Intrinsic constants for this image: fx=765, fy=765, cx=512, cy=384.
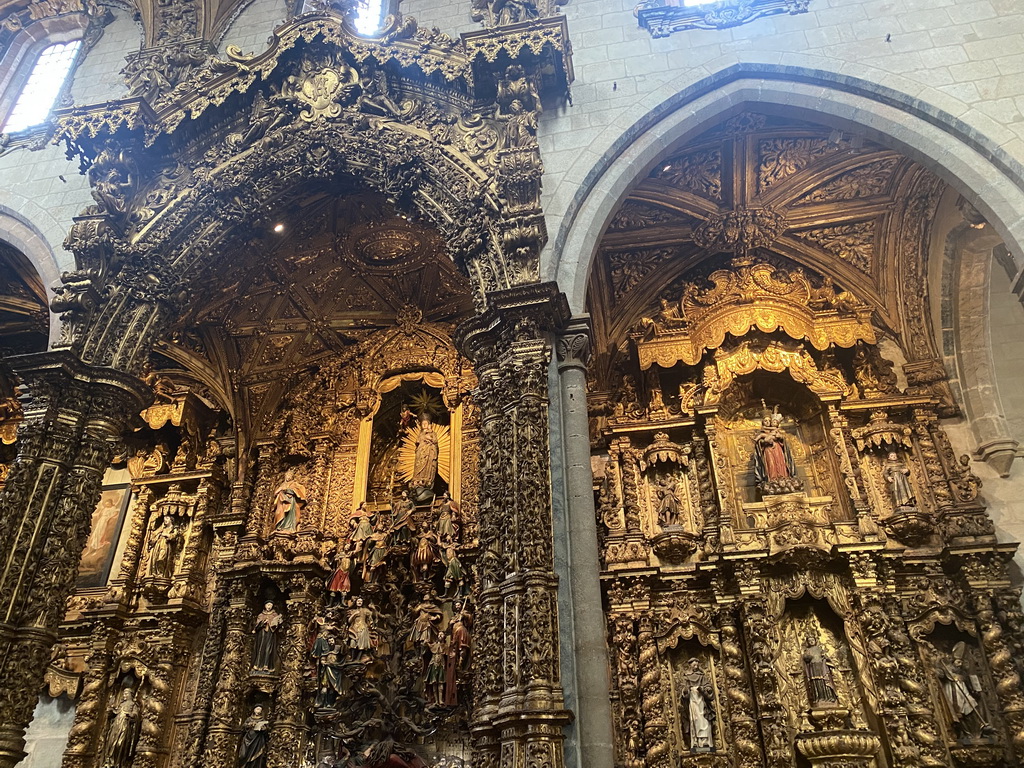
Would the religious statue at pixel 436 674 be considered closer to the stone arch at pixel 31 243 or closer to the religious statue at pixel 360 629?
the religious statue at pixel 360 629

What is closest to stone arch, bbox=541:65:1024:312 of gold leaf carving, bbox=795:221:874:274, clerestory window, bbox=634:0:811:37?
clerestory window, bbox=634:0:811:37

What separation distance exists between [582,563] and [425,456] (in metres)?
6.20

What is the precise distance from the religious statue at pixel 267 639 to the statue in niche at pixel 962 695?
355 inches

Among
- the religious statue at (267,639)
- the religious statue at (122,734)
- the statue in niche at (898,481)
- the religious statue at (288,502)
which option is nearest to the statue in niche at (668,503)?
the statue in niche at (898,481)

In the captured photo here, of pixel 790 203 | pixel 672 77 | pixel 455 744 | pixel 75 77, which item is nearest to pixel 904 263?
pixel 790 203

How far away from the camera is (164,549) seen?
1275cm

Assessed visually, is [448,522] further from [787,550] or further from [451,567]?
[787,550]

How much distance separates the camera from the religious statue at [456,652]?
10.3m

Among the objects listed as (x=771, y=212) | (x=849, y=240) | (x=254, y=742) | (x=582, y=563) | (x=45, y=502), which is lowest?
(x=254, y=742)

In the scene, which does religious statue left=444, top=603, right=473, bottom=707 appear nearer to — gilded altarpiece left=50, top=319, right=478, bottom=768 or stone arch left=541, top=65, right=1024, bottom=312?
gilded altarpiece left=50, top=319, right=478, bottom=768

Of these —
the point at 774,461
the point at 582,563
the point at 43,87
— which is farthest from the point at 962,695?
the point at 43,87

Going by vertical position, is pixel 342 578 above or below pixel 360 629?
above

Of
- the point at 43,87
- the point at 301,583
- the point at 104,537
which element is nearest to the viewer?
the point at 301,583

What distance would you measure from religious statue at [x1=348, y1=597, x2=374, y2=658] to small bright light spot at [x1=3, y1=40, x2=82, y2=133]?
9.07 meters
